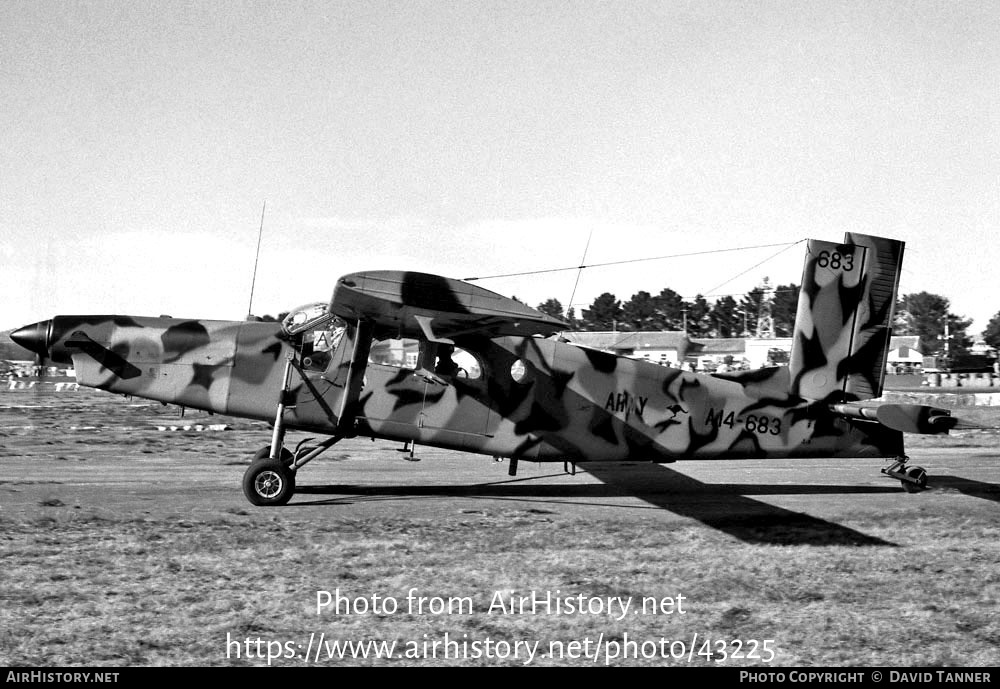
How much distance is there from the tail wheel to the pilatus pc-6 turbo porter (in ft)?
0.05

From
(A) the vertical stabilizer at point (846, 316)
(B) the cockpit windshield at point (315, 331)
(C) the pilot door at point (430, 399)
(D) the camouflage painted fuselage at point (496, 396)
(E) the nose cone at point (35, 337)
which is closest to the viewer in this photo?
(E) the nose cone at point (35, 337)

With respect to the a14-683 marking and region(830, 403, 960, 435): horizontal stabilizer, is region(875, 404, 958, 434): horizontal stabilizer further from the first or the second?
the a14-683 marking

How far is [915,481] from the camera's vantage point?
44.9ft

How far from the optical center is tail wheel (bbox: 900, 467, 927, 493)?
13.7m

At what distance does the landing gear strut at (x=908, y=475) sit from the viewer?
44.9 feet

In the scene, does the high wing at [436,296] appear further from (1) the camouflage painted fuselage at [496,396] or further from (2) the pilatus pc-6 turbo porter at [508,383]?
(1) the camouflage painted fuselage at [496,396]

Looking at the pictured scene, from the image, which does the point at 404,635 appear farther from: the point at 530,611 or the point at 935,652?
the point at 935,652

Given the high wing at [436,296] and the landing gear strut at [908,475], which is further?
the landing gear strut at [908,475]

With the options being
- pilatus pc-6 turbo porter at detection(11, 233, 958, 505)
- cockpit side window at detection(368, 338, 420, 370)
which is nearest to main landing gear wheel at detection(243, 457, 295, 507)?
pilatus pc-6 turbo porter at detection(11, 233, 958, 505)

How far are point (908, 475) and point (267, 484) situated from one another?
9.64 m

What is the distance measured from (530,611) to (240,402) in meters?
6.33

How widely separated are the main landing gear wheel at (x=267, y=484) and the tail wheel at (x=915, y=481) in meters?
9.34

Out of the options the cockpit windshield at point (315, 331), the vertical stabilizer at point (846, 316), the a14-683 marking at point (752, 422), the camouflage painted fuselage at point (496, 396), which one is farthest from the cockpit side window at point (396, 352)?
the vertical stabilizer at point (846, 316)
